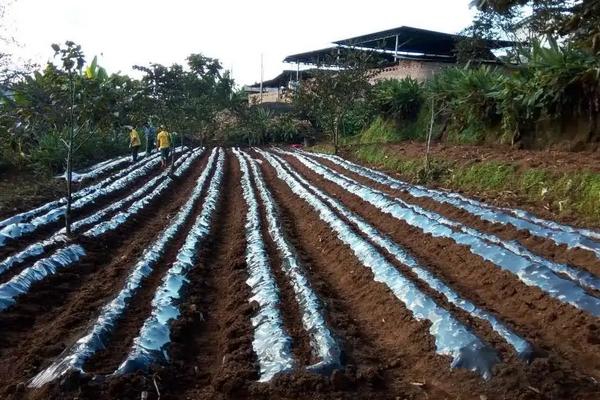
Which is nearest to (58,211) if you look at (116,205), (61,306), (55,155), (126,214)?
(126,214)

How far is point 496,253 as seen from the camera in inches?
208

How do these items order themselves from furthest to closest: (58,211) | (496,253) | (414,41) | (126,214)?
1. (414,41)
2. (126,214)
3. (58,211)
4. (496,253)

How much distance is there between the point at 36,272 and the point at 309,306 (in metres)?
2.93

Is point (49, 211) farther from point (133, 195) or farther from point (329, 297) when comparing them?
point (329, 297)

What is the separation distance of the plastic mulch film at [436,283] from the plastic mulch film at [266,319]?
4.54 feet

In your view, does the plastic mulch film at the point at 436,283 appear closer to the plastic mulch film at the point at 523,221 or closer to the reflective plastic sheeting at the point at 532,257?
the reflective plastic sheeting at the point at 532,257

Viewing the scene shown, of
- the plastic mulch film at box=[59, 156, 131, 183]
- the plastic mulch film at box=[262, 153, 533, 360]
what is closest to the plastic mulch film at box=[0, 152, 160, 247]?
the plastic mulch film at box=[59, 156, 131, 183]

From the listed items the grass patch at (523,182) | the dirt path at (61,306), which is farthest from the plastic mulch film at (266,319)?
the grass patch at (523,182)

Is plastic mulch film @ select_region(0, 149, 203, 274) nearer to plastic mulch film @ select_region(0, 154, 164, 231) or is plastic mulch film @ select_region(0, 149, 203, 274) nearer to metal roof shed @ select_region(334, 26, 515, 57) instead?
plastic mulch film @ select_region(0, 154, 164, 231)

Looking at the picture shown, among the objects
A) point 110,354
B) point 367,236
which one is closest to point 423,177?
point 367,236

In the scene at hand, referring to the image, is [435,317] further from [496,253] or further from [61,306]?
[61,306]

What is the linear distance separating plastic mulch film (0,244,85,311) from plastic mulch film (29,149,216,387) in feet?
2.70

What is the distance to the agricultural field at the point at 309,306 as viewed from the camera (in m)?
3.22

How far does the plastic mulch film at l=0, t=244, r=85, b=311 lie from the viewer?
190 inches
